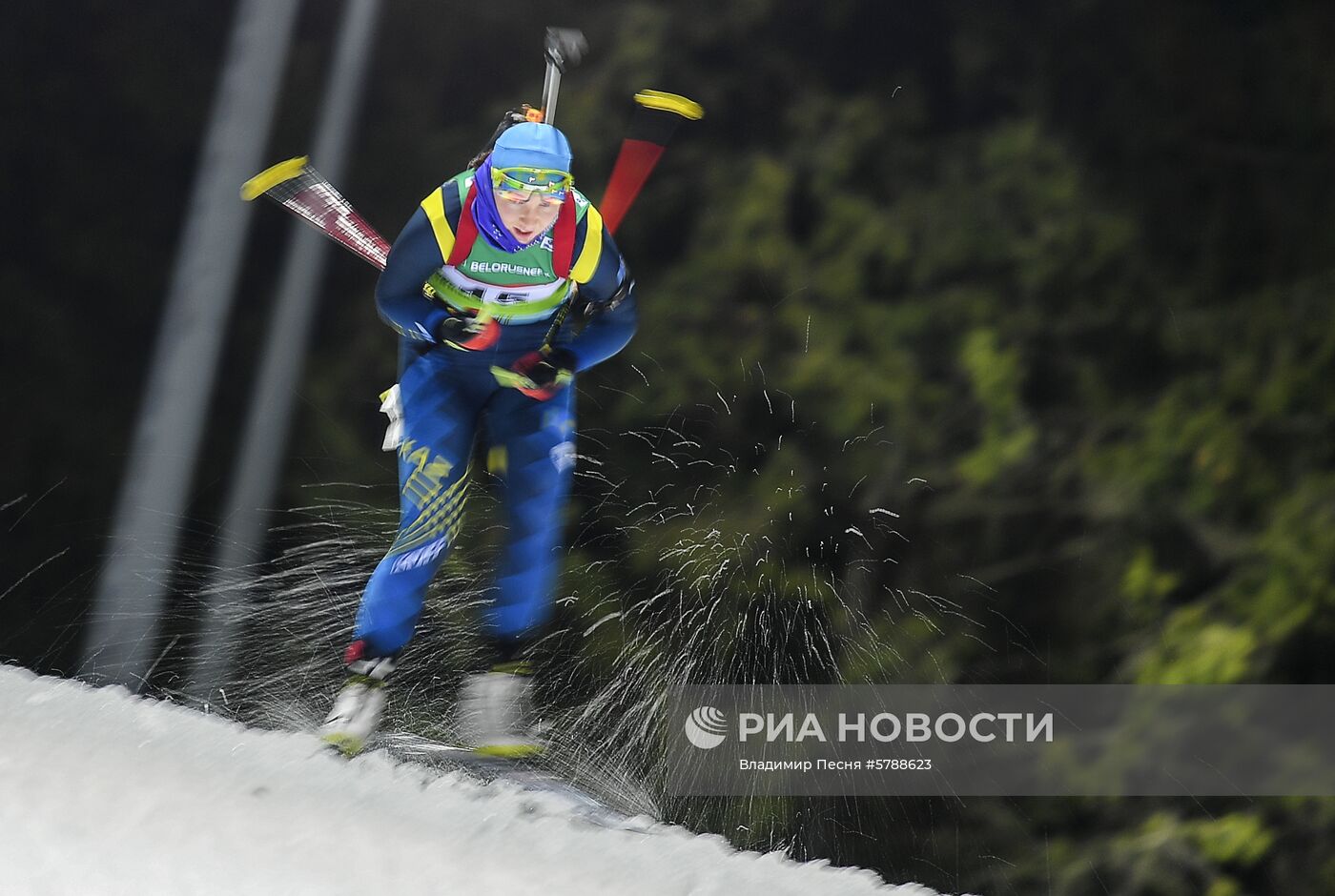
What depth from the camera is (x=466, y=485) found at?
2312 millimetres

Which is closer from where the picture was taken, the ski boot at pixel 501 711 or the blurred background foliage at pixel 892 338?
the ski boot at pixel 501 711

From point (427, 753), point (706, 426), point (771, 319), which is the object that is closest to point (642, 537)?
point (706, 426)

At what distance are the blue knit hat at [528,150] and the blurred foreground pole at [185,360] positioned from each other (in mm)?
1178

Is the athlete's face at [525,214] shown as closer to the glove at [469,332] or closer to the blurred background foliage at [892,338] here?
the glove at [469,332]

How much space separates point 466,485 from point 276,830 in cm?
68

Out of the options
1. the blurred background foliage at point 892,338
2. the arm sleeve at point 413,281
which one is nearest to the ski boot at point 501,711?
the arm sleeve at point 413,281

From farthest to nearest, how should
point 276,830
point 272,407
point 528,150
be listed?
Result: point 272,407, point 528,150, point 276,830

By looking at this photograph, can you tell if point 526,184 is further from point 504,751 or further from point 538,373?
point 504,751

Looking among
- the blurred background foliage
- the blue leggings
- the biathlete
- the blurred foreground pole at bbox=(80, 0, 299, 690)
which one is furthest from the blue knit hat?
the blurred foreground pole at bbox=(80, 0, 299, 690)

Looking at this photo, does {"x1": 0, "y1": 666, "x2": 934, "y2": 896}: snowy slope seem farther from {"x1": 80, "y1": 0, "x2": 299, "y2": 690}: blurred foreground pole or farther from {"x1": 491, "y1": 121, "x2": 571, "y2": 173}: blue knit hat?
{"x1": 491, "y1": 121, "x2": 571, "y2": 173}: blue knit hat

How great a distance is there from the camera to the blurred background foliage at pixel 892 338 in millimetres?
3137

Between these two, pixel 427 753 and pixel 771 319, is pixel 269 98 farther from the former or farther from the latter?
pixel 427 753

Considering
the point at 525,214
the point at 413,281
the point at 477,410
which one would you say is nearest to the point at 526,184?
the point at 525,214

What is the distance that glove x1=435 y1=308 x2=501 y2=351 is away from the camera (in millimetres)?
2223
